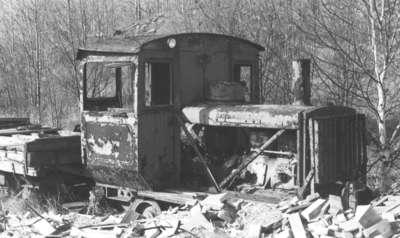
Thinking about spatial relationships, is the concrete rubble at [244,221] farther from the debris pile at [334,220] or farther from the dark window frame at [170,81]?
the dark window frame at [170,81]

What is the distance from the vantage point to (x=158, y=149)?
7.26 m

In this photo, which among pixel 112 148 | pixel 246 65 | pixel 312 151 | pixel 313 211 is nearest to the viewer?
pixel 313 211

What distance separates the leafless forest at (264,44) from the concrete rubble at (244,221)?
2088mm

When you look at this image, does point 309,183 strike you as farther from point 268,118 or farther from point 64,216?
point 64,216

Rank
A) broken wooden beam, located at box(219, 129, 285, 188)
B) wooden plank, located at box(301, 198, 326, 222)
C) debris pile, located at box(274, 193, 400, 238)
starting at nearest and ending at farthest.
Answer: debris pile, located at box(274, 193, 400, 238), wooden plank, located at box(301, 198, 326, 222), broken wooden beam, located at box(219, 129, 285, 188)

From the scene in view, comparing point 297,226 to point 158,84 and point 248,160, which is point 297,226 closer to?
point 248,160

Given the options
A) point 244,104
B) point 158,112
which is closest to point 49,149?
point 158,112

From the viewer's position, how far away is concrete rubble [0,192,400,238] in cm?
518

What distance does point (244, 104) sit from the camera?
24.6 ft

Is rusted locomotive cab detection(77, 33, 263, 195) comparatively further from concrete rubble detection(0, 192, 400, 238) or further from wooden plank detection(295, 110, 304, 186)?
wooden plank detection(295, 110, 304, 186)

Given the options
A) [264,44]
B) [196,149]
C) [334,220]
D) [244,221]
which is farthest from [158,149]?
[264,44]

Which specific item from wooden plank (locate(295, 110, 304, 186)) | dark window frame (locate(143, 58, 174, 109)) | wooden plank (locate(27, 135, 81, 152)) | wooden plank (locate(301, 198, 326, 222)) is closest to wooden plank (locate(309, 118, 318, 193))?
wooden plank (locate(295, 110, 304, 186))

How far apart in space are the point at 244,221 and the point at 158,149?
6.09 feet

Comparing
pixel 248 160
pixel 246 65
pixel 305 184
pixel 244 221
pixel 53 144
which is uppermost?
pixel 246 65
